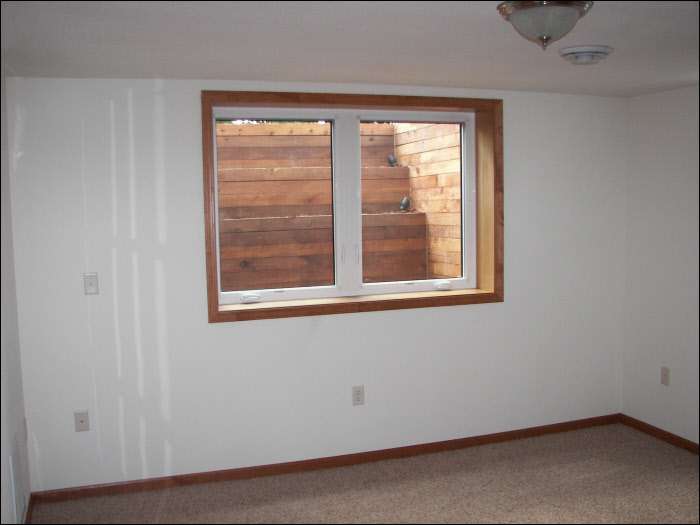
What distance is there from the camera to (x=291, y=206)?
3375 millimetres

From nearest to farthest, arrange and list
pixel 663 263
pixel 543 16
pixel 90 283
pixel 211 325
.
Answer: pixel 543 16 < pixel 90 283 < pixel 211 325 < pixel 663 263

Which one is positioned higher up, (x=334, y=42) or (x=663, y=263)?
(x=334, y=42)

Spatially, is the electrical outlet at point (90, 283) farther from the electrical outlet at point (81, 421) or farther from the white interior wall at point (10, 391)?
the electrical outlet at point (81, 421)

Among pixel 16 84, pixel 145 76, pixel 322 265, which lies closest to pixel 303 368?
pixel 322 265

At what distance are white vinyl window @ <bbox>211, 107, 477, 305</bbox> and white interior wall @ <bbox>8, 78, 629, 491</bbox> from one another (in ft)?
0.72

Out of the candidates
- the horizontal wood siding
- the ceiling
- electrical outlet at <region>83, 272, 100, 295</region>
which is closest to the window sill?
the horizontal wood siding

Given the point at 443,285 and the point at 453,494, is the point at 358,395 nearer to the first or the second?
the point at 453,494

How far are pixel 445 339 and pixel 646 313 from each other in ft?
4.15

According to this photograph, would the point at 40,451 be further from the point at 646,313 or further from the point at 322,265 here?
the point at 646,313

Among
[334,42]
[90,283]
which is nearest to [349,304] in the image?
[90,283]

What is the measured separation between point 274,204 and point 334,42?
3.88 feet

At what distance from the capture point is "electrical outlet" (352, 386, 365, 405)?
3309 millimetres

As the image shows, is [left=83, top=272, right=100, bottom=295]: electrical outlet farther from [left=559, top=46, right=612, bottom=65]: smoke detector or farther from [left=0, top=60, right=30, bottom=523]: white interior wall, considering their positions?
[left=559, top=46, right=612, bottom=65]: smoke detector

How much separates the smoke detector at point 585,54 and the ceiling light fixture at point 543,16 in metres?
0.46
